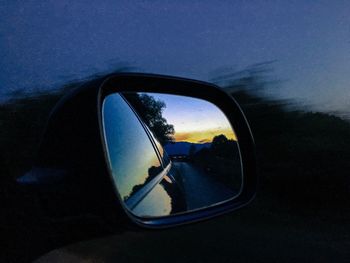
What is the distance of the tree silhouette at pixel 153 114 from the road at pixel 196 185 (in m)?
0.14

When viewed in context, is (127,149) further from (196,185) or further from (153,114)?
(196,185)

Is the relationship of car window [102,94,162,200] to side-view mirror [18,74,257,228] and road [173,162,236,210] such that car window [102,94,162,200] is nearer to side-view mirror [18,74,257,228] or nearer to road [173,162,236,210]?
side-view mirror [18,74,257,228]

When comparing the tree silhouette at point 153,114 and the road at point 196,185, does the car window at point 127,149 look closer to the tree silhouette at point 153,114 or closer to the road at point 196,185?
the tree silhouette at point 153,114

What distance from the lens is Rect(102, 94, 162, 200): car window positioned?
59.4 inches

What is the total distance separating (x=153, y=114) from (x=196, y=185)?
14.3 inches

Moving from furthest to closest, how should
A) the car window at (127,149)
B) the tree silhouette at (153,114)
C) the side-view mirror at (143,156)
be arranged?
1. the tree silhouette at (153,114)
2. the car window at (127,149)
3. the side-view mirror at (143,156)

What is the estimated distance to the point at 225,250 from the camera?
4.15m

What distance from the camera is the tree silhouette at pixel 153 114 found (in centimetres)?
175

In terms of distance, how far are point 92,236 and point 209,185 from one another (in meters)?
0.60

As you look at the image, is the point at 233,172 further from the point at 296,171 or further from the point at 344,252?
the point at 296,171

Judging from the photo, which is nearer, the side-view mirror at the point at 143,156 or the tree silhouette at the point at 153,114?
the side-view mirror at the point at 143,156

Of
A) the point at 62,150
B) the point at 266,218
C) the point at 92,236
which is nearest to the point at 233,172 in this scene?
the point at 92,236

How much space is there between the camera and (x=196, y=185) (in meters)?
1.82

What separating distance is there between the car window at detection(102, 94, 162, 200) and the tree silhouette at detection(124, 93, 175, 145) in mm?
58
